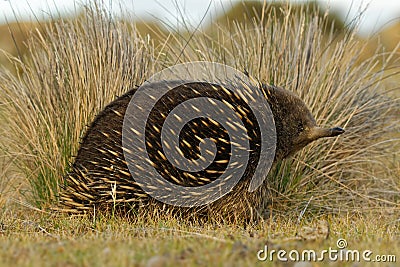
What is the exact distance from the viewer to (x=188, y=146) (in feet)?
15.4

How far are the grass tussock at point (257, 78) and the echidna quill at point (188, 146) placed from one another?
0.57m

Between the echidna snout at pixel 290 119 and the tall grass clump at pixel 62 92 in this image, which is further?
the tall grass clump at pixel 62 92

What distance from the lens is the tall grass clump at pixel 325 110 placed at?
555cm

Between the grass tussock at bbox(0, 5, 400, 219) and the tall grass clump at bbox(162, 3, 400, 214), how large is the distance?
13mm

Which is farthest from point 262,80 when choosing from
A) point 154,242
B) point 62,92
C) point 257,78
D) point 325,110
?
point 154,242

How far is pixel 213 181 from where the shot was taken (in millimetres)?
4770

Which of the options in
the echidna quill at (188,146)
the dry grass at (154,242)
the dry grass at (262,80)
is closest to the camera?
the dry grass at (154,242)

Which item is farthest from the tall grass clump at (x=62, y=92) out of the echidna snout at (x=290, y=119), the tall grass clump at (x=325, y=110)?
the echidna snout at (x=290, y=119)

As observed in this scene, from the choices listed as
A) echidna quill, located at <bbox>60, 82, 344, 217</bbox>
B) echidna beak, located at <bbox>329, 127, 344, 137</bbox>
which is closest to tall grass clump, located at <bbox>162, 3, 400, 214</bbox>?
echidna quill, located at <bbox>60, 82, 344, 217</bbox>

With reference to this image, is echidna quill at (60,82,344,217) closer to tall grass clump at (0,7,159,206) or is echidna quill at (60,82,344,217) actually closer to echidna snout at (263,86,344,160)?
echidna snout at (263,86,344,160)

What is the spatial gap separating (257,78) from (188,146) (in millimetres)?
1350

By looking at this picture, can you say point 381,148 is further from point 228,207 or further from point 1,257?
point 1,257

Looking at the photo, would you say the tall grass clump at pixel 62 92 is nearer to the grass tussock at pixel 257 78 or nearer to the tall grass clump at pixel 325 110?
the grass tussock at pixel 257 78

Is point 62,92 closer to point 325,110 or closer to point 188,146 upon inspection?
point 188,146
